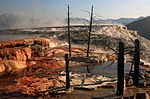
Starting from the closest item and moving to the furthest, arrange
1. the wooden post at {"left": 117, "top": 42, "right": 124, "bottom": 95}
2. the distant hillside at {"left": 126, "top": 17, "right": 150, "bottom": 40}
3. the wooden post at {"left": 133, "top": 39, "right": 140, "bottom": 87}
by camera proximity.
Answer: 1. the wooden post at {"left": 117, "top": 42, "right": 124, "bottom": 95}
2. the wooden post at {"left": 133, "top": 39, "right": 140, "bottom": 87}
3. the distant hillside at {"left": 126, "top": 17, "right": 150, "bottom": 40}

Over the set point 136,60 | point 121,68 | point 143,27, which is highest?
point 143,27

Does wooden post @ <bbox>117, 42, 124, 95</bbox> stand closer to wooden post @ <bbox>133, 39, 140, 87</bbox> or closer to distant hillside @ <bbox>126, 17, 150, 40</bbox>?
wooden post @ <bbox>133, 39, 140, 87</bbox>

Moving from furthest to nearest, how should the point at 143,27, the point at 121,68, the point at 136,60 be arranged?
the point at 143,27 → the point at 136,60 → the point at 121,68

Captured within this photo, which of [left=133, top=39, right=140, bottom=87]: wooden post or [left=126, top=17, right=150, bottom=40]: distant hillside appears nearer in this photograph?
[left=133, top=39, right=140, bottom=87]: wooden post

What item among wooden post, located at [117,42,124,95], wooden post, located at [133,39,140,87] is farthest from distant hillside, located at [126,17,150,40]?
wooden post, located at [117,42,124,95]

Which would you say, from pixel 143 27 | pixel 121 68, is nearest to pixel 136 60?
pixel 121 68

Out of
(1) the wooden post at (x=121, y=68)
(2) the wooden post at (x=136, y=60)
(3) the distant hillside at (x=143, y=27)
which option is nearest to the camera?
(1) the wooden post at (x=121, y=68)

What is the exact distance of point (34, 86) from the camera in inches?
882

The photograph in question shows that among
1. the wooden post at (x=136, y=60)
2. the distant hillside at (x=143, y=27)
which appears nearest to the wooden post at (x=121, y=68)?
the wooden post at (x=136, y=60)

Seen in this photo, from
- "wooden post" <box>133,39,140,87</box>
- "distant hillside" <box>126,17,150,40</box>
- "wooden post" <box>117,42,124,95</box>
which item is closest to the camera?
"wooden post" <box>117,42,124,95</box>

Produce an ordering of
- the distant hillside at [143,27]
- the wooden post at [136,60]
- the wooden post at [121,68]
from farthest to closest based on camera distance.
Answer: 1. the distant hillside at [143,27]
2. the wooden post at [136,60]
3. the wooden post at [121,68]

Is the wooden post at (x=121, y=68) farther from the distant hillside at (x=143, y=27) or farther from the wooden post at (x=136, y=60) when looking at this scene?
the distant hillside at (x=143, y=27)

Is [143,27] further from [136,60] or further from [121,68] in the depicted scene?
[121,68]

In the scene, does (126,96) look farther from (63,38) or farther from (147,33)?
(147,33)
